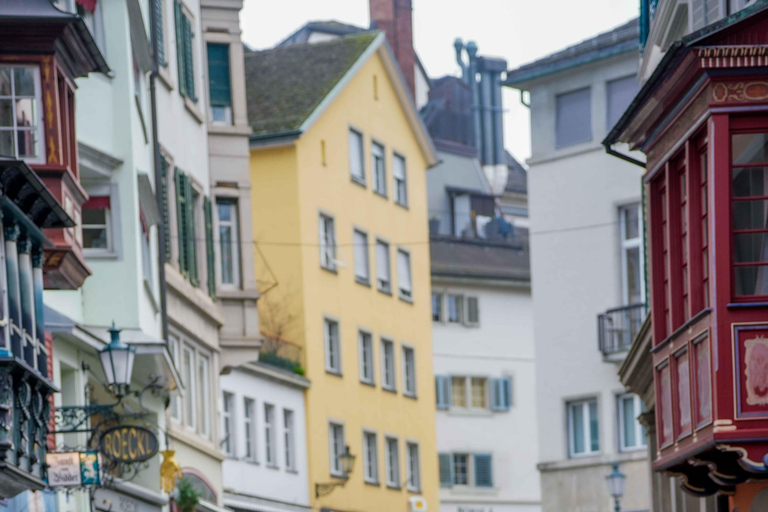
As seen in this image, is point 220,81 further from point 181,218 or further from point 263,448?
point 263,448

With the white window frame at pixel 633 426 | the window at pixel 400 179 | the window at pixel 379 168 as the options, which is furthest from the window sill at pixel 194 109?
the window at pixel 400 179

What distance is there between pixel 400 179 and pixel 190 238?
20.0m

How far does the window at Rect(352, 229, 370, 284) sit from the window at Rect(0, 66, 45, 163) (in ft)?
98.5

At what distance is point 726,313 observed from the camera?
17.6 meters

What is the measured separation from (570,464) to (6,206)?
2708cm

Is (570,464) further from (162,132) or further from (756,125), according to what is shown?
(756,125)

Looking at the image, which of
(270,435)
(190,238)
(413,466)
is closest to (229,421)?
(270,435)


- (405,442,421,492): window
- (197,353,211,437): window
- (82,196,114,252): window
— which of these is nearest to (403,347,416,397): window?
(405,442,421,492): window

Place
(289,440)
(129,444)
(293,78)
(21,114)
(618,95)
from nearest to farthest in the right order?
(21,114), (129,444), (618,95), (289,440), (293,78)

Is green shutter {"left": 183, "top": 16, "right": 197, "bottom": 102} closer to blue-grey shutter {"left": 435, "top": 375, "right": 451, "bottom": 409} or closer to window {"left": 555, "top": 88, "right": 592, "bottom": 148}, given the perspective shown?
window {"left": 555, "top": 88, "right": 592, "bottom": 148}

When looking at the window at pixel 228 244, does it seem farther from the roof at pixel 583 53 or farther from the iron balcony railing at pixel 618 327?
the iron balcony railing at pixel 618 327

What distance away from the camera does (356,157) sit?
51.8 m

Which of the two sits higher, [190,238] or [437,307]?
[437,307]

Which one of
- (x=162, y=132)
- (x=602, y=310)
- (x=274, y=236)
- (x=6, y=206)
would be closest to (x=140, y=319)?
(x=162, y=132)
